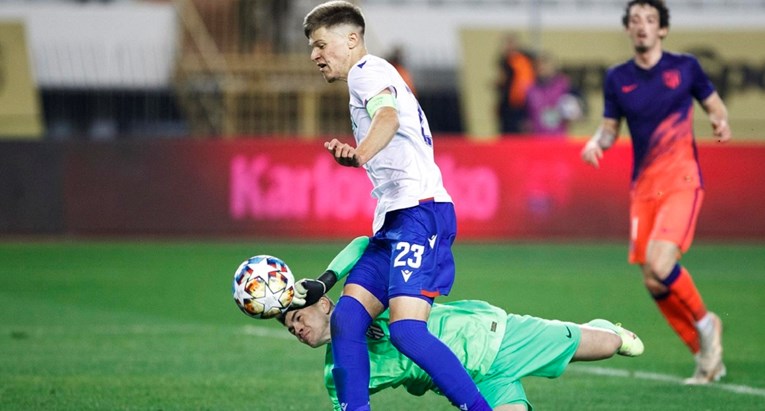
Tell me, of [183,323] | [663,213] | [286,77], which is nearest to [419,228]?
[663,213]

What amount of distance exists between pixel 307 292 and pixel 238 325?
533 cm

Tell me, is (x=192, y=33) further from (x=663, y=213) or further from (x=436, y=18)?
(x=663, y=213)

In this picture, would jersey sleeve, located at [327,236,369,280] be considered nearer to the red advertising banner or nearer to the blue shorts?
the blue shorts

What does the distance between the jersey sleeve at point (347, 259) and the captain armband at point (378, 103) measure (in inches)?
30.9

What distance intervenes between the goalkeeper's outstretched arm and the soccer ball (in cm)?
9

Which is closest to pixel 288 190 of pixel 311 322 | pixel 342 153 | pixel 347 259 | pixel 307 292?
pixel 347 259

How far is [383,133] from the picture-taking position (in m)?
6.02

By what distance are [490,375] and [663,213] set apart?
2.80 meters

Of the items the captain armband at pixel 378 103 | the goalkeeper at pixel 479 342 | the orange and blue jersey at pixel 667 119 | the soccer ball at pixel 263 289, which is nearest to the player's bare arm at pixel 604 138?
the orange and blue jersey at pixel 667 119

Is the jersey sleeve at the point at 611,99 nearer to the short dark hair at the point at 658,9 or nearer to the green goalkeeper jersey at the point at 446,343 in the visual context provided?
the short dark hair at the point at 658,9

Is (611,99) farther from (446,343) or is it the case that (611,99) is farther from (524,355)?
(446,343)

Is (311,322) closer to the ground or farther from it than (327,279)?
closer to the ground

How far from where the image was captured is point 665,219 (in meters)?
8.72

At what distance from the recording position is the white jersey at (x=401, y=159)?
6398 millimetres
